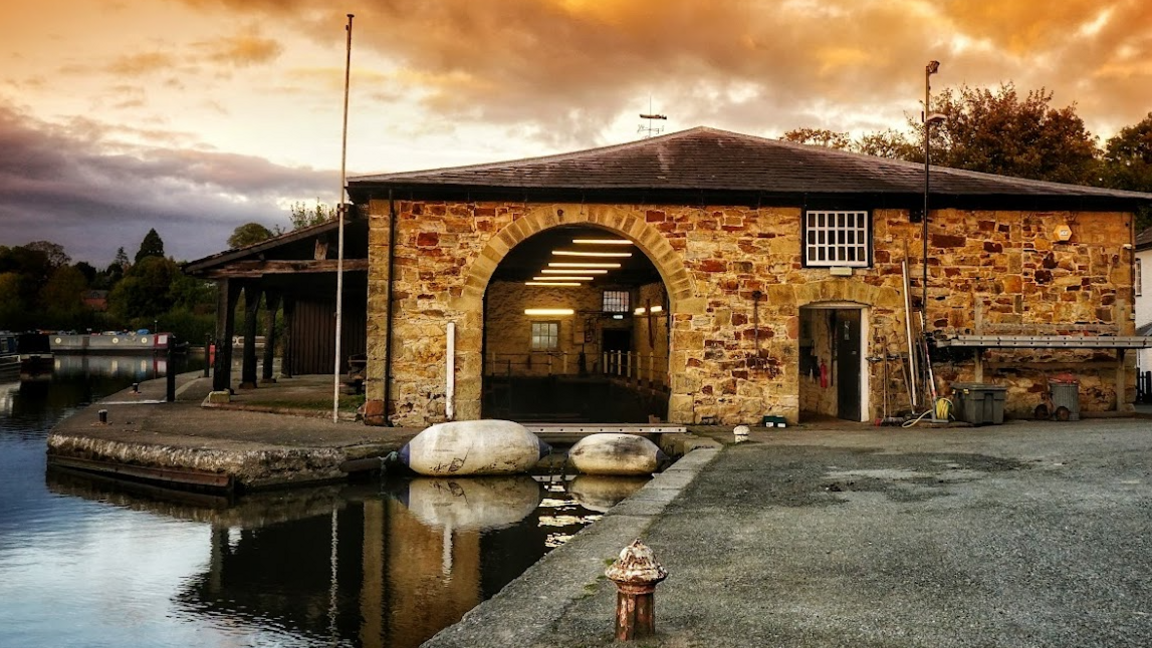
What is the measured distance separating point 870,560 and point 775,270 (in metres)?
9.16

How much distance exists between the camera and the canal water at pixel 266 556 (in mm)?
5781

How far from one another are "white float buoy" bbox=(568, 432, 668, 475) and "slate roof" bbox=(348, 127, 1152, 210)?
434 centimetres

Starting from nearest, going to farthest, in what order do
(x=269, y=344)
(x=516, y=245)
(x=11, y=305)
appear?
1. (x=516, y=245)
2. (x=269, y=344)
3. (x=11, y=305)

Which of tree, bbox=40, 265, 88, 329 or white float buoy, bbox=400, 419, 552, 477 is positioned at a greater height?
tree, bbox=40, 265, 88, 329

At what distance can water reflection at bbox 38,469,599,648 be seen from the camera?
19.5 ft

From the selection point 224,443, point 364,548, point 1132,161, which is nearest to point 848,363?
point 364,548

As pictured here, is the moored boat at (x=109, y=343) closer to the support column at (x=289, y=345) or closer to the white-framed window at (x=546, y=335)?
the support column at (x=289, y=345)

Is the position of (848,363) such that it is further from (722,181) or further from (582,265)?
(582,265)

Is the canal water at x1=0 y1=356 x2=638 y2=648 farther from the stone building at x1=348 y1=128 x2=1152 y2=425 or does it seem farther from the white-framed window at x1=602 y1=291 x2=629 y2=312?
the white-framed window at x1=602 y1=291 x2=629 y2=312

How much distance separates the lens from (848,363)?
15.1 metres

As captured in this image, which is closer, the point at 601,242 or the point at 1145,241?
the point at 601,242

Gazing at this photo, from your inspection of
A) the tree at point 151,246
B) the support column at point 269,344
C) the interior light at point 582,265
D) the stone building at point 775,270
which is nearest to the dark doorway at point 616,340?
the interior light at point 582,265

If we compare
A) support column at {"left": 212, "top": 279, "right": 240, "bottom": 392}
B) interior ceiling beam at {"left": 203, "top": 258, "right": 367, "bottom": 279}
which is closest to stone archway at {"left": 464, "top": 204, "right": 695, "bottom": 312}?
interior ceiling beam at {"left": 203, "top": 258, "right": 367, "bottom": 279}

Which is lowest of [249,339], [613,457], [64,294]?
[613,457]
